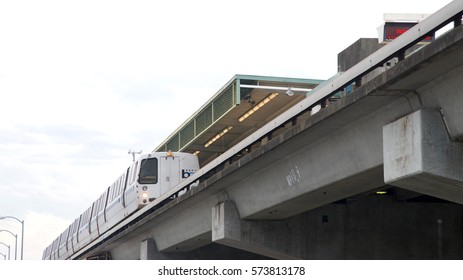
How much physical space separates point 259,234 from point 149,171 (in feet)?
50.4

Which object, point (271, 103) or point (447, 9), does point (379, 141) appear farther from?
point (271, 103)

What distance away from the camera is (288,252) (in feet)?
100.0

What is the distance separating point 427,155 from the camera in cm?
1755

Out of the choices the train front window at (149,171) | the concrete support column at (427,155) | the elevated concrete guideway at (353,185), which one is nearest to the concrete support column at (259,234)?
the elevated concrete guideway at (353,185)

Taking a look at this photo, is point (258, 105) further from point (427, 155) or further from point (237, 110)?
point (427, 155)

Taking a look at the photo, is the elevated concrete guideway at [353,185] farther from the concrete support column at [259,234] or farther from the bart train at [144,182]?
the bart train at [144,182]

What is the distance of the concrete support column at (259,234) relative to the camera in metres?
30.4

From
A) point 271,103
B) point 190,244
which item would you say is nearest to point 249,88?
point 271,103

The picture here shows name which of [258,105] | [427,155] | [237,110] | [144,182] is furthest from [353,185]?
[144,182]

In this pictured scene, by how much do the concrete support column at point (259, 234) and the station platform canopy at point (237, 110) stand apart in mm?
6049

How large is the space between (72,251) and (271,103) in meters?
30.5

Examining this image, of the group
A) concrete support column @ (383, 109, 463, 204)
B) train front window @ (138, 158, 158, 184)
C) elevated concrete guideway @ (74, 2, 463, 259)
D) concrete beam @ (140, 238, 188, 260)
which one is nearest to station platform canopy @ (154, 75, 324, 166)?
train front window @ (138, 158, 158, 184)

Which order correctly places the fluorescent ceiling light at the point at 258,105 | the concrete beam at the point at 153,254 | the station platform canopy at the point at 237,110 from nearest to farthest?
the station platform canopy at the point at 237,110 < the fluorescent ceiling light at the point at 258,105 < the concrete beam at the point at 153,254

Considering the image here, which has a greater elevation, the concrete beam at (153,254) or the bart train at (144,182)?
the bart train at (144,182)
